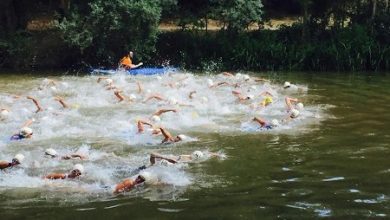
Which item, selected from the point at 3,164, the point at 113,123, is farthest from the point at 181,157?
the point at 113,123

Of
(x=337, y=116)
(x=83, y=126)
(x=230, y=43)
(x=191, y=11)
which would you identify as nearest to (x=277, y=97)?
(x=337, y=116)

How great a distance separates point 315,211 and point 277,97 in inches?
452

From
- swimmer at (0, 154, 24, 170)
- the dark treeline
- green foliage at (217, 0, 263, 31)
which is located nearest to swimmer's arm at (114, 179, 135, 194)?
swimmer at (0, 154, 24, 170)

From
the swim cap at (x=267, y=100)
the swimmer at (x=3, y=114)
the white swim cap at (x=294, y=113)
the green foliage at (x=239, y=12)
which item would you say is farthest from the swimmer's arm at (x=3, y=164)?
the green foliage at (x=239, y=12)

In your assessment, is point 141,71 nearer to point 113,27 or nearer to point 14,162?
point 113,27

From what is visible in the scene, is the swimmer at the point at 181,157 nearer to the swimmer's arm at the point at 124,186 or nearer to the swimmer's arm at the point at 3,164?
the swimmer's arm at the point at 124,186

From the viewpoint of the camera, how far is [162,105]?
1764cm

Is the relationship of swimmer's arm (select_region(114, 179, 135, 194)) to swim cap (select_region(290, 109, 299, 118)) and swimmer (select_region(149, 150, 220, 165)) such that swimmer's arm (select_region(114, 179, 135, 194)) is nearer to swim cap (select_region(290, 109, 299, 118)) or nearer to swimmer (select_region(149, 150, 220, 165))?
swimmer (select_region(149, 150, 220, 165))

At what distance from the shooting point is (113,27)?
27.1 meters

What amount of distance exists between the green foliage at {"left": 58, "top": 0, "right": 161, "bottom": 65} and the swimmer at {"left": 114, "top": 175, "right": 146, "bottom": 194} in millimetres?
18478

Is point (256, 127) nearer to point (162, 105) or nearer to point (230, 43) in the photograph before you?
point (162, 105)

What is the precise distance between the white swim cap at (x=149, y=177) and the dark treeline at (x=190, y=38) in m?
18.4

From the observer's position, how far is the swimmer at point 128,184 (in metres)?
9.20

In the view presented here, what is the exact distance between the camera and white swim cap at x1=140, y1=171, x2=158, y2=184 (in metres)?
9.38
